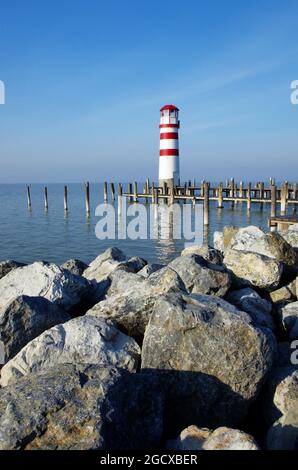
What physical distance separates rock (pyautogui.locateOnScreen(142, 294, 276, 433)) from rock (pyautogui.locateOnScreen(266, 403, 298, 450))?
17.3 inches

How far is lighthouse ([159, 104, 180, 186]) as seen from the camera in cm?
3575

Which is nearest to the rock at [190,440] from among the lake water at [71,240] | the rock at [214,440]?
the rock at [214,440]

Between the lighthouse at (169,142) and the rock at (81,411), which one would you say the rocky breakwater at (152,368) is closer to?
the rock at (81,411)

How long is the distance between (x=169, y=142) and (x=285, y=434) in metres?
33.9

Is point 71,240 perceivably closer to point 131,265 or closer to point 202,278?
point 131,265

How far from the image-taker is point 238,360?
3615mm

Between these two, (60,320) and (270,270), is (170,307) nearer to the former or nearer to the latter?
(60,320)

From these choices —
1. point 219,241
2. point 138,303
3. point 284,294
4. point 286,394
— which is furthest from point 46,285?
point 219,241

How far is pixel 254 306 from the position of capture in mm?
5316

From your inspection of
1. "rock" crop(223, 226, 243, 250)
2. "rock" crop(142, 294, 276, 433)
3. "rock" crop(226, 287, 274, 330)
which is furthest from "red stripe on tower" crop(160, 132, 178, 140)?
"rock" crop(142, 294, 276, 433)

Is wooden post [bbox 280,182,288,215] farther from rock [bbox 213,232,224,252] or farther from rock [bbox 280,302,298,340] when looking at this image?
rock [bbox 280,302,298,340]

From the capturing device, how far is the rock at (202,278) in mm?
5332

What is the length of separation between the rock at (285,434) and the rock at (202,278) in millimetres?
2166

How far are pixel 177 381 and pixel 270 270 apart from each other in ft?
10.1
